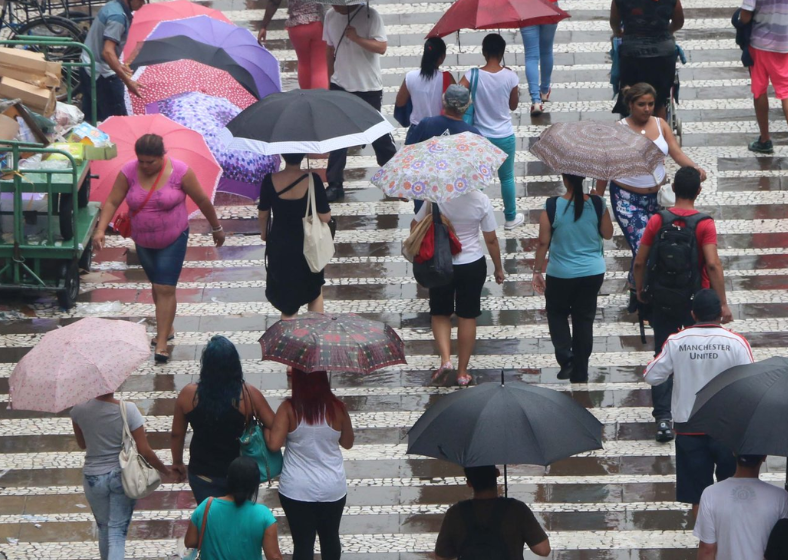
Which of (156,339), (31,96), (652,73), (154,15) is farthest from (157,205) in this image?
(652,73)

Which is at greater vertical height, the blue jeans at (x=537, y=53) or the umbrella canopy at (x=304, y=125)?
the blue jeans at (x=537, y=53)

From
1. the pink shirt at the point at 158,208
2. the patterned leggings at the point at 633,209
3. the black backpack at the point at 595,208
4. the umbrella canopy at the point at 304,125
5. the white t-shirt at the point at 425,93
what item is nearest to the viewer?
the umbrella canopy at the point at 304,125

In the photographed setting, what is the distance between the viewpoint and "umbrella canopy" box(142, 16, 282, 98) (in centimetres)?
1348

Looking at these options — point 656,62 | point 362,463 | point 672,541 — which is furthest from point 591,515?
point 656,62

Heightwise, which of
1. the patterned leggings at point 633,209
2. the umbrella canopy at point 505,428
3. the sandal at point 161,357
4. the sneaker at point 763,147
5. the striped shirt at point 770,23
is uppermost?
the striped shirt at point 770,23

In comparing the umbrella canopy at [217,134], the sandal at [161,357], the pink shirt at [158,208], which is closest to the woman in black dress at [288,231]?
the pink shirt at [158,208]

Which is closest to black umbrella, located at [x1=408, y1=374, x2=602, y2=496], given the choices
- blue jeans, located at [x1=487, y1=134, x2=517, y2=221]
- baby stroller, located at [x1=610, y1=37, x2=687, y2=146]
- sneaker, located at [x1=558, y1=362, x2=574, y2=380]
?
sneaker, located at [x1=558, y1=362, x2=574, y2=380]

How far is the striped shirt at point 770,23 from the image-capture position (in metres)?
12.6

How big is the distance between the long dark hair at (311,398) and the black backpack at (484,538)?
105 cm

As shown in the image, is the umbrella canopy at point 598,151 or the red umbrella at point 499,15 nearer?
the umbrella canopy at point 598,151

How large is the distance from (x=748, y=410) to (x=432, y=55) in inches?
218

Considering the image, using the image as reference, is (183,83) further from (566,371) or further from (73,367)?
(73,367)

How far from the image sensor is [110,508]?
749 cm

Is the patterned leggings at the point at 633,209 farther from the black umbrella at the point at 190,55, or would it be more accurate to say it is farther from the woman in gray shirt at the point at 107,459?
the woman in gray shirt at the point at 107,459
